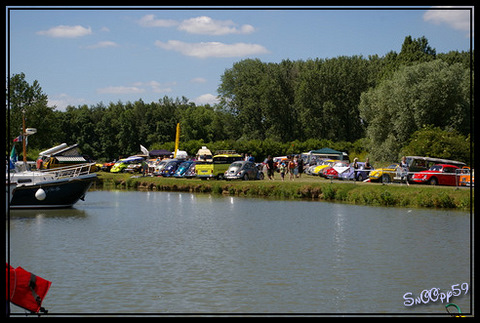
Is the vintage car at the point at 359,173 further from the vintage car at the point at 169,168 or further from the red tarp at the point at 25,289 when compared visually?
the red tarp at the point at 25,289

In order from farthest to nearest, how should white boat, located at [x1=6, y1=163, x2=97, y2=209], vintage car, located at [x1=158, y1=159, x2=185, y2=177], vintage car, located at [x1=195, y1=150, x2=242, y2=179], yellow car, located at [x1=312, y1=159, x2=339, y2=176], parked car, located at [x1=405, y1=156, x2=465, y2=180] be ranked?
vintage car, located at [x1=158, y1=159, x2=185, y2=177] < yellow car, located at [x1=312, y1=159, x2=339, y2=176] < vintage car, located at [x1=195, y1=150, x2=242, y2=179] < parked car, located at [x1=405, y1=156, x2=465, y2=180] < white boat, located at [x1=6, y1=163, x2=97, y2=209]

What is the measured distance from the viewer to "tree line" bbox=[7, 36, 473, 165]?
5841 centimetres

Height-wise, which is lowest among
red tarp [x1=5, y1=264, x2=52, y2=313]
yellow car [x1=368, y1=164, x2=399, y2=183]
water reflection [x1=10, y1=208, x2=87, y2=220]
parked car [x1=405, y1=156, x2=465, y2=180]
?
water reflection [x1=10, y1=208, x2=87, y2=220]

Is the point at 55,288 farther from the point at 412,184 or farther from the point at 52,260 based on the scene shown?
the point at 412,184

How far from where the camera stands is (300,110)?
104 metres

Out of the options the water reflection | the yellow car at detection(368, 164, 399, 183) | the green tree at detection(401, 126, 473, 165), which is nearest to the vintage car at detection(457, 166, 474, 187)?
the yellow car at detection(368, 164, 399, 183)

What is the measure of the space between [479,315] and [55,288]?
11.8m

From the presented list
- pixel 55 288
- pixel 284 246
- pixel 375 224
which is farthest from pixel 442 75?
pixel 55 288

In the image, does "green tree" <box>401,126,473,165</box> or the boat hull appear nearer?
the boat hull

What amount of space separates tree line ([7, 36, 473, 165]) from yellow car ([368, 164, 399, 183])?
11.0 meters

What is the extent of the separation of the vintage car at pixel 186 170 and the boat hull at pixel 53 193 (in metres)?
20.4

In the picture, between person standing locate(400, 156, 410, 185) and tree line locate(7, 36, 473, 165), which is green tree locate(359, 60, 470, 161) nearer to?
tree line locate(7, 36, 473, 165)

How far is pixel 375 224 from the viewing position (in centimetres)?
3055

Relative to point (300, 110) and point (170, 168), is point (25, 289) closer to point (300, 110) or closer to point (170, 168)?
point (170, 168)
